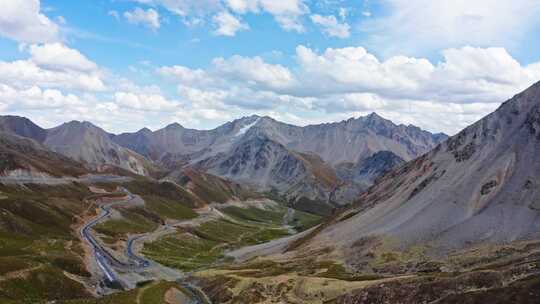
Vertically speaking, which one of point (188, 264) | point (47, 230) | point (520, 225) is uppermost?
point (520, 225)

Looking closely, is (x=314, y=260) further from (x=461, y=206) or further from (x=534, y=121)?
(x=534, y=121)

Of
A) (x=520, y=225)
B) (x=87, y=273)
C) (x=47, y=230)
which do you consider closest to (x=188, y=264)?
(x=47, y=230)

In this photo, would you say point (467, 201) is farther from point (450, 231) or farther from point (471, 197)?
point (450, 231)

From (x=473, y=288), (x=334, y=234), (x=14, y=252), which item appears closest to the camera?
(x=473, y=288)

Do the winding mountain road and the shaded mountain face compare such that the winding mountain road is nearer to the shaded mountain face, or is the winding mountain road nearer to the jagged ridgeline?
the jagged ridgeline

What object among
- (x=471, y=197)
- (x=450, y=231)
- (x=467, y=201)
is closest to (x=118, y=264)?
(x=450, y=231)

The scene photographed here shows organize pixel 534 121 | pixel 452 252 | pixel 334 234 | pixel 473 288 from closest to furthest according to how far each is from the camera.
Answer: pixel 473 288
pixel 452 252
pixel 534 121
pixel 334 234

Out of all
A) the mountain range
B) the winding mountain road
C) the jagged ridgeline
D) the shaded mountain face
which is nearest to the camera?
the jagged ridgeline

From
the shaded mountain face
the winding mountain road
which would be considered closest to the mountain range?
the shaded mountain face

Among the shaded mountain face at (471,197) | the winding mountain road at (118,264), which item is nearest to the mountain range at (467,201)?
the shaded mountain face at (471,197)
